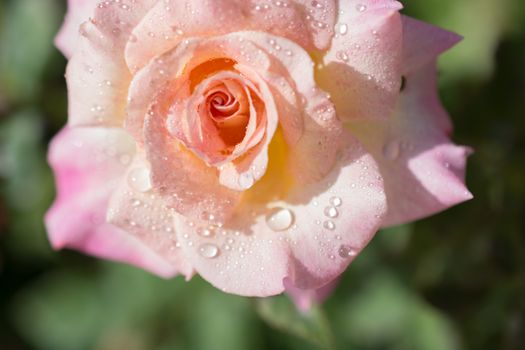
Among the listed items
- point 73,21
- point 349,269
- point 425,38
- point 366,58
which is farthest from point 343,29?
point 349,269

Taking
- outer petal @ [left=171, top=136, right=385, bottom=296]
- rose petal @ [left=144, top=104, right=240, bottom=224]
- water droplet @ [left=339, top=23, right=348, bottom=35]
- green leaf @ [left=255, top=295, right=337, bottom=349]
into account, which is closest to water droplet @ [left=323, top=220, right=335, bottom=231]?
outer petal @ [left=171, top=136, right=385, bottom=296]

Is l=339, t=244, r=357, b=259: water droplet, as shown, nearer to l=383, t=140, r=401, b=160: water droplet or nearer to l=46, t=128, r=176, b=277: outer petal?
l=383, t=140, r=401, b=160: water droplet

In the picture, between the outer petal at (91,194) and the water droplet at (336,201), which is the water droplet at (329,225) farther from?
the outer petal at (91,194)

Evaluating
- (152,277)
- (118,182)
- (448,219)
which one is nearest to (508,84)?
(448,219)

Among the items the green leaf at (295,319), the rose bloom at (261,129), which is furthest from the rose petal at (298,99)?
→ the green leaf at (295,319)

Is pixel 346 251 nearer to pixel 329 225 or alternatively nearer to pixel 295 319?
pixel 329 225

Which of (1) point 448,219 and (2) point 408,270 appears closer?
(1) point 448,219

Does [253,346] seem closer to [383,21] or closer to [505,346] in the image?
[505,346]
